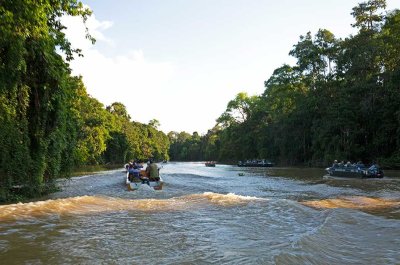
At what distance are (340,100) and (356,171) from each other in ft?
71.8

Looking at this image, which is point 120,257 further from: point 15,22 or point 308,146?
point 308,146

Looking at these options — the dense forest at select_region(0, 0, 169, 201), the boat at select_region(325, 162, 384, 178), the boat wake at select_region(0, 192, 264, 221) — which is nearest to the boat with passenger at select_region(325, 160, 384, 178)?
the boat at select_region(325, 162, 384, 178)

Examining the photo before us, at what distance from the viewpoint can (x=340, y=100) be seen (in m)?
49.3

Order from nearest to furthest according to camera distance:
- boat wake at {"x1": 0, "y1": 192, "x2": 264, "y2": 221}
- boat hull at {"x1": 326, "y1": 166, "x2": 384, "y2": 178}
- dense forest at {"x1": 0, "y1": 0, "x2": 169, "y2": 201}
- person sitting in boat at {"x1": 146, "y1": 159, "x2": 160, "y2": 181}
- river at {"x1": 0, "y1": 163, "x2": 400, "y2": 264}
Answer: river at {"x1": 0, "y1": 163, "x2": 400, "y2": 264} < boat wake at {"x1": 0, "y1": 192, "x2": 264, "y2": 221} < dense forest at {"x1": 0, "y1": 0, "x2": 169, "y2": 201} < person sitting in boat at {"x1": 146, "y1": 159, "x2": 160, "y2": 181} < boat hull at {"x1": 326, "y1": 166, "x2": 384, "y2": 178}

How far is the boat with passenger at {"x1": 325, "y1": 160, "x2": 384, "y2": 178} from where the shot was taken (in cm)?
2822

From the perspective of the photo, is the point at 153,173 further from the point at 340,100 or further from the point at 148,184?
the point at 340,100

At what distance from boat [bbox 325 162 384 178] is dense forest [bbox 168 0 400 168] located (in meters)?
12.5

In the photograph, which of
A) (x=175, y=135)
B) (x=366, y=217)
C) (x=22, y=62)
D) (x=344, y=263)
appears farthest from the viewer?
(x=175, y=135)

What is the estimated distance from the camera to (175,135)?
182m

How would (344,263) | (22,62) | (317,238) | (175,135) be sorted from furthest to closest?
(175,135) → (22,62) → (317,238) → (344,263)

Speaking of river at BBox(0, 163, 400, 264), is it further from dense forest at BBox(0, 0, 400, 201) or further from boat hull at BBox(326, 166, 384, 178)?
boat hull at BBox(326, 166, 384, 178)

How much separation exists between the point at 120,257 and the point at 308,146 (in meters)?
57.4

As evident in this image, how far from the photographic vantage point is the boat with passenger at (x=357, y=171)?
1111 inches

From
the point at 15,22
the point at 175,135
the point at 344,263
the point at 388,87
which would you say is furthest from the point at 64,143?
the point at 175,135
